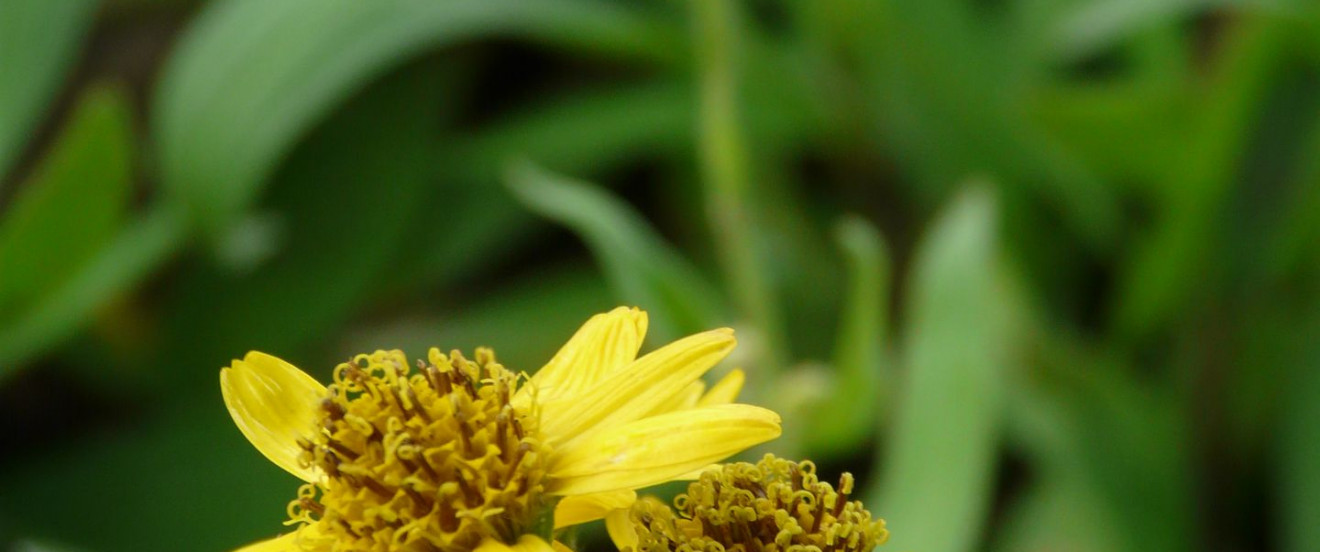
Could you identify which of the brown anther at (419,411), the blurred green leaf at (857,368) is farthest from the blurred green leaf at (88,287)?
the brown anther at (419,411)

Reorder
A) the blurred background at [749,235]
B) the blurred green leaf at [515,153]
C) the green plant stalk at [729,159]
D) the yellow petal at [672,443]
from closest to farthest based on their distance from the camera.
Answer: the yellow petal at [672,443], the green plant stalk at [729,159], the blurred background at [749,235], the blurred green leaf at [515,153]

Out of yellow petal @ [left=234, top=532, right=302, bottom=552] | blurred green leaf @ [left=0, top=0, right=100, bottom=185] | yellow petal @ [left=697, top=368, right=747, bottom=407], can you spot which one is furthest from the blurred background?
yellow petal @ [left=234, top=532, right=302, bottom=552]

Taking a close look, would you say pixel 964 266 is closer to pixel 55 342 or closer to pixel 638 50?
pixel 638 50

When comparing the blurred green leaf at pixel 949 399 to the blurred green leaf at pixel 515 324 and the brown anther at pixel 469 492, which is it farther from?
the brown anther at pixel 469 492

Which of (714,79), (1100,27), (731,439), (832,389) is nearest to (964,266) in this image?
(832,389)

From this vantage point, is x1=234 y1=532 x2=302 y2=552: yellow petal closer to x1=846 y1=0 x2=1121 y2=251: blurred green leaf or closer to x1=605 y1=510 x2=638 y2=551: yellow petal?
x1=605 y1=510 x2=638 y2=551: yellow petal

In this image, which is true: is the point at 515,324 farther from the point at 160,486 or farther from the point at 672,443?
the point at 672,443

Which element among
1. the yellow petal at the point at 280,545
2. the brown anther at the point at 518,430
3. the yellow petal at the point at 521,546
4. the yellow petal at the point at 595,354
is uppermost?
the yellow petal at the point at 595,354

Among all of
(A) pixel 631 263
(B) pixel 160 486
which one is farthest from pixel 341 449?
(B) pixel 160 486
